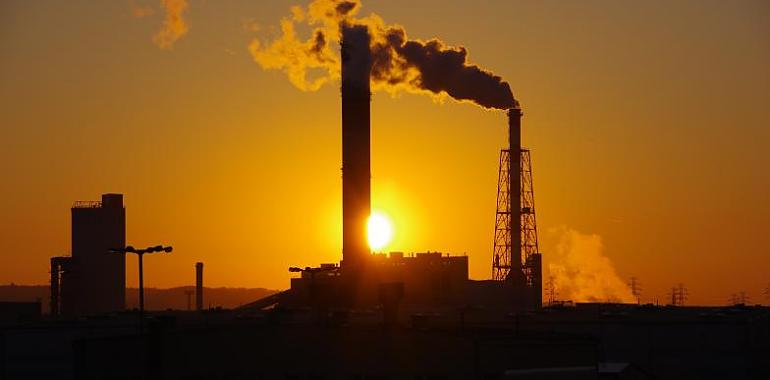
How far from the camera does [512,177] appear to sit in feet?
430

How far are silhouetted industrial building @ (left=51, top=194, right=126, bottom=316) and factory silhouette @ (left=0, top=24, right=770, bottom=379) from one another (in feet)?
0.48

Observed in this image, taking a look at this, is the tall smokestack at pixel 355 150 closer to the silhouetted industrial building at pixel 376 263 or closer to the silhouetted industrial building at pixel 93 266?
the silhouetted industrial building at pixel 376 263

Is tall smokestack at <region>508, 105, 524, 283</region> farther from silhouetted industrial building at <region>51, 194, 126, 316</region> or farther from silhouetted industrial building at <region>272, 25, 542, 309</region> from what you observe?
silhouetted industrial building at <region>51, 194, 126, 316</region>

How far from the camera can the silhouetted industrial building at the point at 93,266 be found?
140 m

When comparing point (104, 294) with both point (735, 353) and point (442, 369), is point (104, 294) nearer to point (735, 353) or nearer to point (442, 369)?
point (735, 353)

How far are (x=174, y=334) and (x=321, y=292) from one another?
26.2m

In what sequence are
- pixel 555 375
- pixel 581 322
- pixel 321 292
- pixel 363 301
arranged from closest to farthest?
1. pixel 555 375
2. pixel 321 292
3. pixel 581 322
4. pixel 363 301

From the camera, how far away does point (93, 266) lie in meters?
144

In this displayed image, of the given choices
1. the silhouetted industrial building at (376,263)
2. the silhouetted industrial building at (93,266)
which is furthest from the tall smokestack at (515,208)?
the silhouetted industrial building at (93,266)

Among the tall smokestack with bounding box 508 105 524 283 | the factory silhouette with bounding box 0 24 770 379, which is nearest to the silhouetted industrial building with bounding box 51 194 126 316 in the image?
the factory silhouette with bounding box 0 24 770 379

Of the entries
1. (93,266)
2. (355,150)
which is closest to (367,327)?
(355,150)

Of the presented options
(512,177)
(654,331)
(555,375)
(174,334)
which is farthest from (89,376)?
(512,177)

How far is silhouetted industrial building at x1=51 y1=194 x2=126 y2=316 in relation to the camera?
5512 inches

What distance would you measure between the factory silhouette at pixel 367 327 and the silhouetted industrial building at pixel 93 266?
0.48ft
